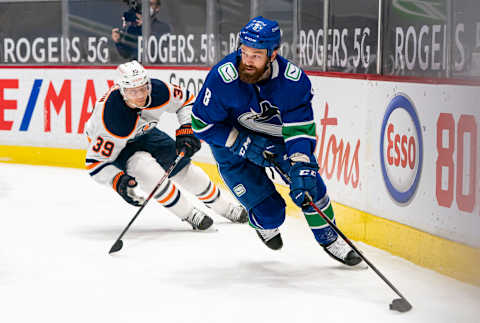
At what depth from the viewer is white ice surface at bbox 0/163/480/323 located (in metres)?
3.38

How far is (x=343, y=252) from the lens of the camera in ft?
13.3

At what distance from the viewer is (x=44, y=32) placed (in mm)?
8680

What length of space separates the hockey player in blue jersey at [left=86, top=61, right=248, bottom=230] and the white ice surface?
27 cm

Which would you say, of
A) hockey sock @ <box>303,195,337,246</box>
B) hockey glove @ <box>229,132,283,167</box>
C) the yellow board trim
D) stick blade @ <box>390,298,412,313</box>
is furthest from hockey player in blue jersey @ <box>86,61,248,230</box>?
stick blade @ <box>390,298,412,313</box>

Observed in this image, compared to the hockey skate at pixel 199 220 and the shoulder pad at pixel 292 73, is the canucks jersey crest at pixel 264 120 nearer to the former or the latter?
the shoulder pad at pixel 292 73

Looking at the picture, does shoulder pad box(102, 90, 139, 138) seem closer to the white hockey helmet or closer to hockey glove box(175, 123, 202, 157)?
the white hockey helmet

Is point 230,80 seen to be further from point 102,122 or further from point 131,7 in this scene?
point 131,7

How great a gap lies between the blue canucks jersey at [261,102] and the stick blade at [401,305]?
789 millimetres

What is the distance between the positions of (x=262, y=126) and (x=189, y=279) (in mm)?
788

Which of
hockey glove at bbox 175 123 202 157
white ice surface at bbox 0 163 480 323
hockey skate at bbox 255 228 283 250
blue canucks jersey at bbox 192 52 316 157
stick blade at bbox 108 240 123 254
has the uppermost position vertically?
blue canucks jersey at bbox 192 52 316 157

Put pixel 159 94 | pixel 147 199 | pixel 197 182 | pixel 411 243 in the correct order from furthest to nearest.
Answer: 1. pixel 197 182
2. pixel 159 94
3. pixel 147 199
4. pixel 411 243

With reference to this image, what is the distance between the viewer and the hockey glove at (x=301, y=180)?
371 centimetres

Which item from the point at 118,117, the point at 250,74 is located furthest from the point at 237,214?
the point at 250,74

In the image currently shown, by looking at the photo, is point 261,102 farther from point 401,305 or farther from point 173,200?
point 173,200
